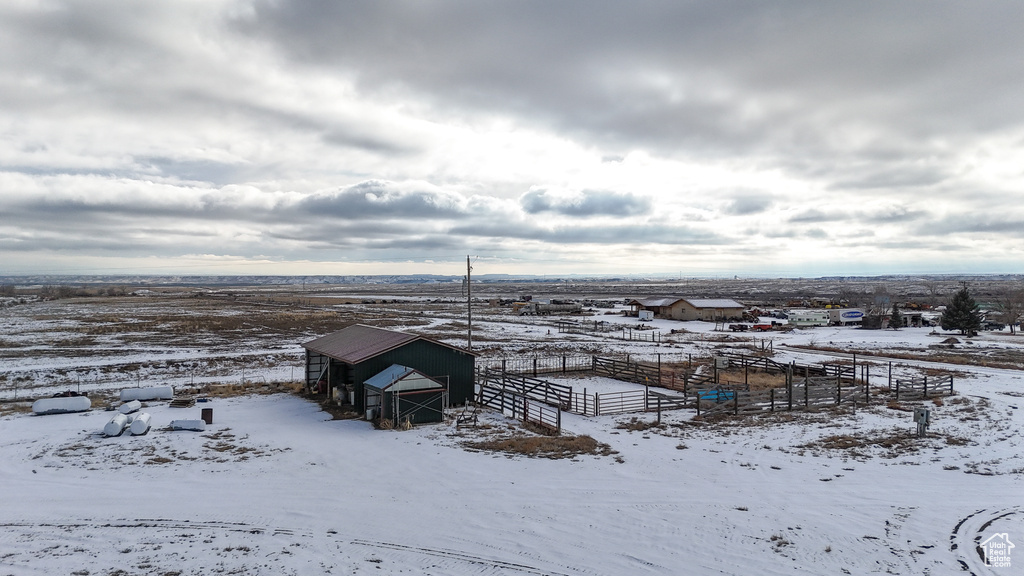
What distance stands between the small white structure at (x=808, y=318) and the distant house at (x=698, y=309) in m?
6.70

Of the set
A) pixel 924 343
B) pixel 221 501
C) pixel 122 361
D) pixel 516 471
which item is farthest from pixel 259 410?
pixel 924 343

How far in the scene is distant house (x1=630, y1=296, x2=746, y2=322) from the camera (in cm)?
7506

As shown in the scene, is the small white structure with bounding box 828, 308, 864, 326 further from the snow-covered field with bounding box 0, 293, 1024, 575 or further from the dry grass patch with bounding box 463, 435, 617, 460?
the dry grass patch with bounding box 463, 435, 617, 460

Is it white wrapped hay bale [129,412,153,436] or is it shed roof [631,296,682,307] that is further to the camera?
shed roof [631,296,682,307]

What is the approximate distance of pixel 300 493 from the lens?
14.5m

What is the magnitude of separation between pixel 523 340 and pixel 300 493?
39636 mm

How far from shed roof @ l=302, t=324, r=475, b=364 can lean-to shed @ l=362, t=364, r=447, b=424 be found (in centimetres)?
146

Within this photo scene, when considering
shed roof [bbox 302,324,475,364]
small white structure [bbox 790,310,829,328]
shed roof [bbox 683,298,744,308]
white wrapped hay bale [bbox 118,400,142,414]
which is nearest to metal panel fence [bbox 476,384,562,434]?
shed roof [bbox 302,324,475,364]

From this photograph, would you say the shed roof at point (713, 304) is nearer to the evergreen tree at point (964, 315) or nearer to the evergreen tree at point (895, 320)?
the evergreen tree at point (895, 320)

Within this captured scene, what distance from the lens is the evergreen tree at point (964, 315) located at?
57469 mm

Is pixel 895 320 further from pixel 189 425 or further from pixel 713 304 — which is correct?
pixel 189 425

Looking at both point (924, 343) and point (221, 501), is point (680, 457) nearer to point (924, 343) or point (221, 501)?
point (221, 501)

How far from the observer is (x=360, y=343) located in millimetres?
26328

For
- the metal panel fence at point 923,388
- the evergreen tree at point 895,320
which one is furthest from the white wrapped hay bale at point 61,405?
the evergreen tree at point 895,320
